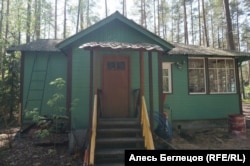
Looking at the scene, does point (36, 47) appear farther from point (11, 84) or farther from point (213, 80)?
point (213, 80)

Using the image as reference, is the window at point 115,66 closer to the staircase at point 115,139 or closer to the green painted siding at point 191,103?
the staircase at point 115,139

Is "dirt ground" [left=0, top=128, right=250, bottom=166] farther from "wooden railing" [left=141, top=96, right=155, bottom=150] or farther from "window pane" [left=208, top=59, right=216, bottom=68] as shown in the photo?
"window pane" [left=208, top=59, right=216, bottom=68]

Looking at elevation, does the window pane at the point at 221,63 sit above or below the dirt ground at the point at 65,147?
above

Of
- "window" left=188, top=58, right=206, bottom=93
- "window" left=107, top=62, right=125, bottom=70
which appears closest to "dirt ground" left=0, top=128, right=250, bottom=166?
"window" left=188, top=58, right=206, bottom=93

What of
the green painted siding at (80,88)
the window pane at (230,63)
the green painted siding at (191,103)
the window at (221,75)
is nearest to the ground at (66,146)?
the green painted siding at (191,103)

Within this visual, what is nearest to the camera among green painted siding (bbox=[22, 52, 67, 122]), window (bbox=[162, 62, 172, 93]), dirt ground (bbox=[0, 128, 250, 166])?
dirt ground (bbox=[0, 128, 250, 166])

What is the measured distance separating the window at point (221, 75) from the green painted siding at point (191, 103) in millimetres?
357

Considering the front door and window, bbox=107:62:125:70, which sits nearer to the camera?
the front door

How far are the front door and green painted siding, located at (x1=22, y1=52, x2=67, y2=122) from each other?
2502 mm

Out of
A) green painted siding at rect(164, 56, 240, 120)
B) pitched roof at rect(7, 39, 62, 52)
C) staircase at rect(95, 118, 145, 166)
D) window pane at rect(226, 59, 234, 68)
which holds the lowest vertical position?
staircase at rect(95, 118, 145, 166)

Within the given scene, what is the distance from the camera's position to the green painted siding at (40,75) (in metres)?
9.57

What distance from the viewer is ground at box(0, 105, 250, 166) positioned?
5.65m

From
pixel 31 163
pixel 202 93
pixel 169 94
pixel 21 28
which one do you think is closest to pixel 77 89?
pixel 31 163

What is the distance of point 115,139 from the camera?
5957mm
